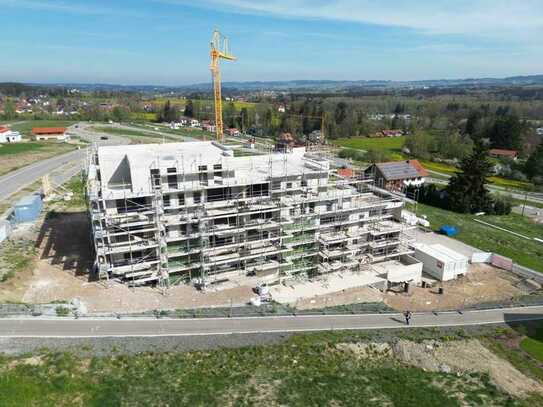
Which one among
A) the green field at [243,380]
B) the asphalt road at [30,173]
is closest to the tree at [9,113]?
the asphalt road at [30,173]

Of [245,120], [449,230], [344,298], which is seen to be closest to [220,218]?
[344,298]

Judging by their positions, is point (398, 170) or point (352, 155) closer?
point (398, 170)

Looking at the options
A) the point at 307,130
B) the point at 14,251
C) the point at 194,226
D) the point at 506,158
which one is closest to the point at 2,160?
the point at 14,251

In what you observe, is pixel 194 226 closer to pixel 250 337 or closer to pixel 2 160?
pixel 250 337

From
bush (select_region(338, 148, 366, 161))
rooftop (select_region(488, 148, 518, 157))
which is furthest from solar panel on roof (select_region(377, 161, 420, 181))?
rooftop (select_region(488, 148, 518, 157))

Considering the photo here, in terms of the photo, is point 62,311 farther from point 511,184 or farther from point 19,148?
point 511,184
